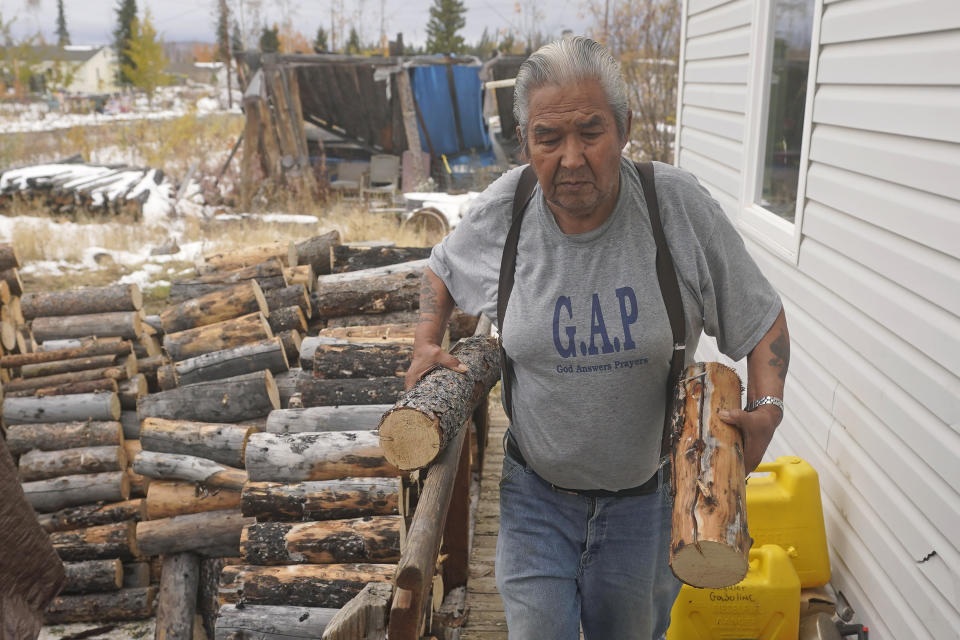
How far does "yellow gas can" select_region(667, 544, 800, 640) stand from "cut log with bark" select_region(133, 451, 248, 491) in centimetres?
311

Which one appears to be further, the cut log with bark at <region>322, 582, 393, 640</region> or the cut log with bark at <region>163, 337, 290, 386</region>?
the cut log with bark at <region>163, 337, 290, 386</region>

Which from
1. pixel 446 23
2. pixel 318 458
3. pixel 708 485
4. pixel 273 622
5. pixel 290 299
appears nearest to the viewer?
pixel 708 485

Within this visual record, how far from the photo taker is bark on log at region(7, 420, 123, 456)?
6.27 m

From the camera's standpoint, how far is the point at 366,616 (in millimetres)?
2246

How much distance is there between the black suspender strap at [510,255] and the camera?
2334mm

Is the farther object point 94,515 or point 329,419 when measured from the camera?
point 94,515

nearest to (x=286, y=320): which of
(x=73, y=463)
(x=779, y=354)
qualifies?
(x=73, y=463)

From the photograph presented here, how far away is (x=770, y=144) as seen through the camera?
5160mm

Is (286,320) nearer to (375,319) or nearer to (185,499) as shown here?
(375,319)

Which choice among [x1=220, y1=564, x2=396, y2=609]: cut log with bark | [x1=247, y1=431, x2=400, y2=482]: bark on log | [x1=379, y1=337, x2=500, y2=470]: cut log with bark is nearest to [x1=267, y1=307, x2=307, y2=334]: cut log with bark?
[x1=247, y1=431, x2=400, y2=482]: bark on log

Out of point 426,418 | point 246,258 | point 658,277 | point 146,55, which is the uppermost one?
point 146,55

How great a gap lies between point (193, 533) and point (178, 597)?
461mm

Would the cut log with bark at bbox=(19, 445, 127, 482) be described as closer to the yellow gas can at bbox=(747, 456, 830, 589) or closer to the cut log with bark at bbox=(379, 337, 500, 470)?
the cut log with bark at bbox=(379, 337, 500, 470)

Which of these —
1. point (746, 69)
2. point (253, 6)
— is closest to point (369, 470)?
point (746, 69)
